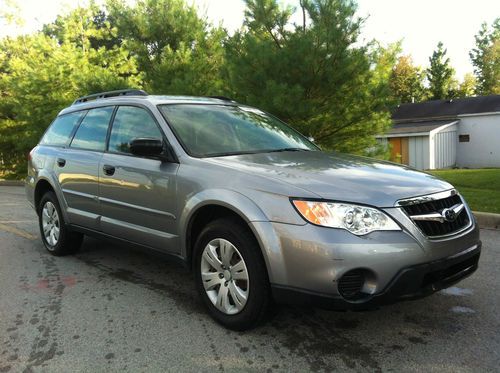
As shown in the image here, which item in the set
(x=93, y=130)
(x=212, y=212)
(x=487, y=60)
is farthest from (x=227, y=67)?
(x=487, y=60)

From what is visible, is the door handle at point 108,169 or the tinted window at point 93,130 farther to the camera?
the tinted window at point 93,130

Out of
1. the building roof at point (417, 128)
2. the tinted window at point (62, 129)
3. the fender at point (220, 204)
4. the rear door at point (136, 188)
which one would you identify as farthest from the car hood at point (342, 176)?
the building roof at point (417, 128)

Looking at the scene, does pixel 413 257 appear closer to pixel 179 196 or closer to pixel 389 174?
pixel 389 174

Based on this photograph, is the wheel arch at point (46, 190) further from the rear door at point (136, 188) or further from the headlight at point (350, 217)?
the headlight at point (350, 217)

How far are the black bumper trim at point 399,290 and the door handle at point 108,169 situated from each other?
6.90 feet

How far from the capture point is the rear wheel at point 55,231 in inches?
219

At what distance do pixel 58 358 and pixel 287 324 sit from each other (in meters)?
1.56

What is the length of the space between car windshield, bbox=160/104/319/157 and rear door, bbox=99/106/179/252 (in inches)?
8.2

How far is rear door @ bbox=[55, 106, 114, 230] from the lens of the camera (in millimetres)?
4809

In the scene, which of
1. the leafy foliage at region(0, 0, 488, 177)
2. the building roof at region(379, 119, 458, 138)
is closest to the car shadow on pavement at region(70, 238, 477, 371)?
the leafy foliage at region(0, 0, 488, 177)

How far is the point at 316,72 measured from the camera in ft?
33.3

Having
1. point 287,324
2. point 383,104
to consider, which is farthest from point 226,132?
point 383,104

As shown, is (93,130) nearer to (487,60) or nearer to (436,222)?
(436,222)

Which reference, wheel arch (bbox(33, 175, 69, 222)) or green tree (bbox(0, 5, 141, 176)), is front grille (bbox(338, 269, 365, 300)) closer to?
wheel arch (bbox(33, 175, 69, 222))
